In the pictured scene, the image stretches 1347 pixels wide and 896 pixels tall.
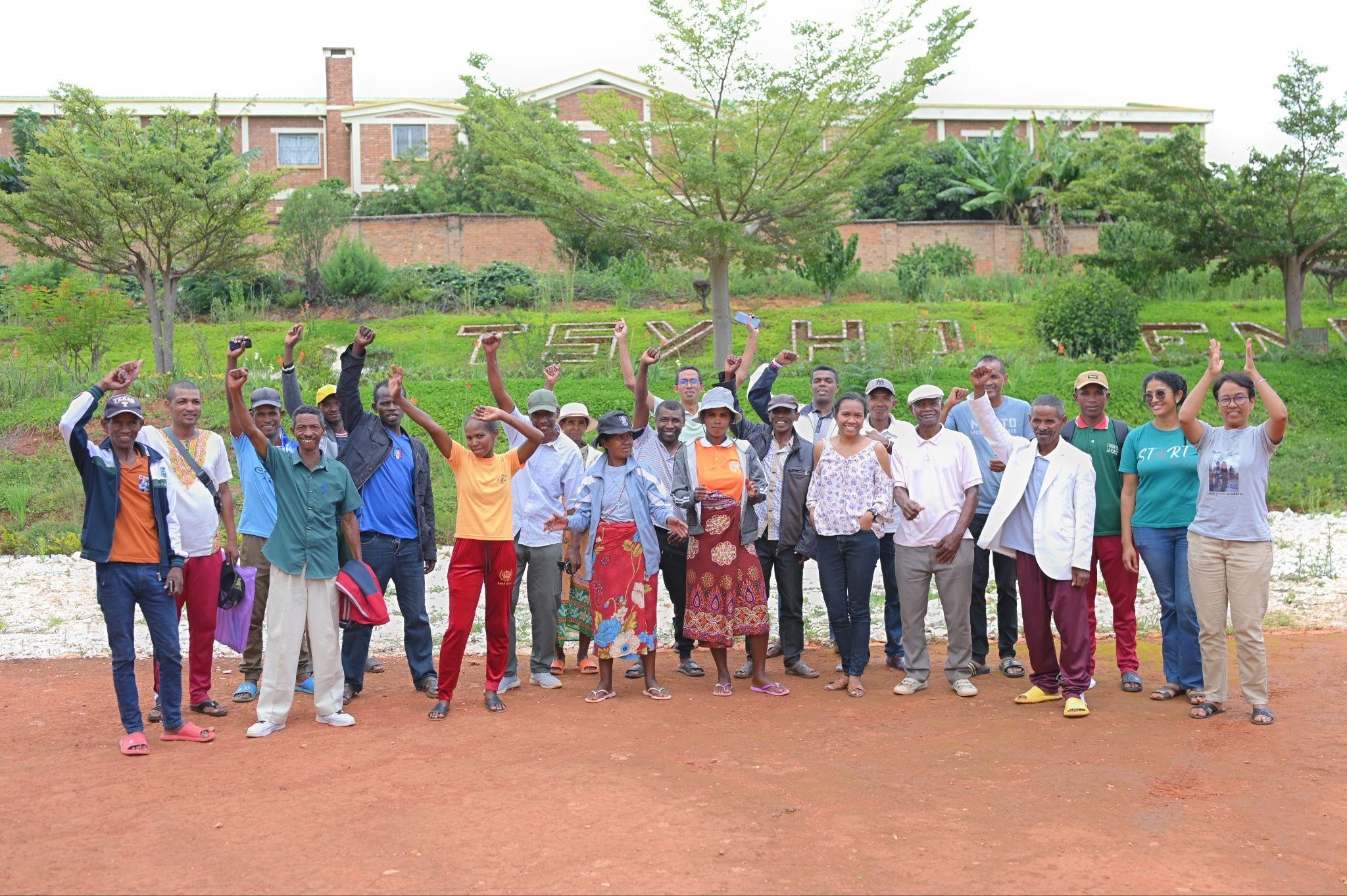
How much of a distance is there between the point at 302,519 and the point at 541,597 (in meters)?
1.65

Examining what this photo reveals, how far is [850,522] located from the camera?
23.3 ft

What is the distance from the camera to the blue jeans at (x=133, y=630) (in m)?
6.04

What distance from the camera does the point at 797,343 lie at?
68.0ft

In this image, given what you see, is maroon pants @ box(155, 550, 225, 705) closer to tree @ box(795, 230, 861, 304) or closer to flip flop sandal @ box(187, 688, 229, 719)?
flip flop sandal @ box(187, 688, 229, 719)

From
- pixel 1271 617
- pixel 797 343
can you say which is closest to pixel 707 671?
pixel 1271 617

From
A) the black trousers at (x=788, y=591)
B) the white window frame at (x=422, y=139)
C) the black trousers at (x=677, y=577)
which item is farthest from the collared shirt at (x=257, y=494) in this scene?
the white window frame at (x=422, y=139)

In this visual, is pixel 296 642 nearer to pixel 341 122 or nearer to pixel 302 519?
pixel 302 519

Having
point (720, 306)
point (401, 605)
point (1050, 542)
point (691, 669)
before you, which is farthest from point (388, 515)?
point (720, 306)

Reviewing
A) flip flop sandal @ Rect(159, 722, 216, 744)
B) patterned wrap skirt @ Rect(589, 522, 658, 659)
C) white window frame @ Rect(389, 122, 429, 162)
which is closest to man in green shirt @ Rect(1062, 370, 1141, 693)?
patterned wrap skirt @ Rect(589, 522, 658, 659)

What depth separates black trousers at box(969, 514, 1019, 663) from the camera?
25.1ft

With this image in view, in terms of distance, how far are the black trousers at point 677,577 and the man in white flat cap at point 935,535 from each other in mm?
1413

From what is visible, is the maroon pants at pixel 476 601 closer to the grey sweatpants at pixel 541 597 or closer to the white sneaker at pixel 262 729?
the grey sweatpants at pixel 541 597

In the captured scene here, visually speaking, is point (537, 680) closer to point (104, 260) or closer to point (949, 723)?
point (949, 723)

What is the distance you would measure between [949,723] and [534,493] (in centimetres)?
288
